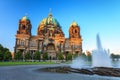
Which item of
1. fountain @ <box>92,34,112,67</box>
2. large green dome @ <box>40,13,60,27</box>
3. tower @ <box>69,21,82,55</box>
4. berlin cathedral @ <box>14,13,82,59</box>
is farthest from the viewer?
large green dome @ <box>40,13,60,27</box>

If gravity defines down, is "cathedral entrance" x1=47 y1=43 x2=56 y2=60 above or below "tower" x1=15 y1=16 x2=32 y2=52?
below

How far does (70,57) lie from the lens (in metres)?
84.2

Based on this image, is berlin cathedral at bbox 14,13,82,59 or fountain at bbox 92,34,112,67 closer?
fountain at bbox 92,34,112,67

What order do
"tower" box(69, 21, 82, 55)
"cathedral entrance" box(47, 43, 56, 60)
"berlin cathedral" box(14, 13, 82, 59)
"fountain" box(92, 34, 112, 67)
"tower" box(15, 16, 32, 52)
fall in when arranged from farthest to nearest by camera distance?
1. "tower" box(69, 21, 82, 55)
2. "cathedral entrance" box(47, 43, 56, 60)
3. "berlin cathedral" box(14, 13, 82, 59)
4. "tower" box(15, 16, 32, 52)
5. "fountain" box(92, 34, 112, 67)

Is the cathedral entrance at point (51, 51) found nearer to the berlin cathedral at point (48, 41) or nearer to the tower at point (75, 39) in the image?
the berlin cathedral at point (48, 41)

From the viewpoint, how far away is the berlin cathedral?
89.6m

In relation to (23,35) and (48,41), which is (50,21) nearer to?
(48,41)

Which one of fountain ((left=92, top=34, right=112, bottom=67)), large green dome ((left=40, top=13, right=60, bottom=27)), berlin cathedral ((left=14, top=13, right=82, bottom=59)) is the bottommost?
fountain ((left=92, top=34, right=112, bottom=67))

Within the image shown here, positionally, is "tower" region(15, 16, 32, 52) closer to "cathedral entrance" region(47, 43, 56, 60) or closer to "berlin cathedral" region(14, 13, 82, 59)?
"berlin cathedral" region(14, 13, 82, 59)

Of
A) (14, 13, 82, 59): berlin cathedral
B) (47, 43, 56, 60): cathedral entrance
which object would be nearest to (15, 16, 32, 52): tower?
(14, 13, 82, 59): berlin cathedral

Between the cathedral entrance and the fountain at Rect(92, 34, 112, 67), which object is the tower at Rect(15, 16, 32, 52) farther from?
the fountain at Rect(92, 34, 112, 67)

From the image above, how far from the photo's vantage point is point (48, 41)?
94062 millimetres

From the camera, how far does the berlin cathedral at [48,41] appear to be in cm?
8956

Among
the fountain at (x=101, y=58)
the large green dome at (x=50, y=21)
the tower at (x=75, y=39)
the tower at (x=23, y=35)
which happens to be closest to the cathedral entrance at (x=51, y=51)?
the tower at (x=75, y=39)
